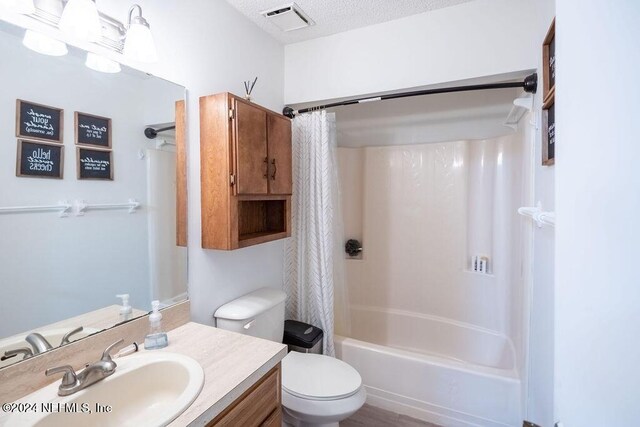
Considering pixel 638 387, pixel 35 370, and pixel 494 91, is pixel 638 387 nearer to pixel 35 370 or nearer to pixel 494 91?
pixel 35 370

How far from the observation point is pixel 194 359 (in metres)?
1.03

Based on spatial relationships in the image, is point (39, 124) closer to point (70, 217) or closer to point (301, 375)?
point (70, 217)

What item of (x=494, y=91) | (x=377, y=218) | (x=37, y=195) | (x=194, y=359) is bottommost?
(x=194, y=359)

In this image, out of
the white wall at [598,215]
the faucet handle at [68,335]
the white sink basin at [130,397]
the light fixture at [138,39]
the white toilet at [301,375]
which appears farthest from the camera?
the white toilet at [301,375]

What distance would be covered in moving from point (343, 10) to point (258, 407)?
1.99 meters

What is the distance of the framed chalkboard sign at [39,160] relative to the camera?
876 millimetres

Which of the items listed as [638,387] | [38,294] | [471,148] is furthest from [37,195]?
[471,148]

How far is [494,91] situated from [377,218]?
1.40m

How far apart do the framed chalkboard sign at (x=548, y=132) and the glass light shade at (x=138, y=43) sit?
5.25 feet

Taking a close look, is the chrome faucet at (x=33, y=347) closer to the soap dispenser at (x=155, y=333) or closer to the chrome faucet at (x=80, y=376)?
the chrome faucet at (x=80, y=376)

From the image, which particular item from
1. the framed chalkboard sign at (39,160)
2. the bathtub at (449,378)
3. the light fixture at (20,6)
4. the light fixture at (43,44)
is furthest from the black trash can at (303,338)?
the light fixture at (20,6)

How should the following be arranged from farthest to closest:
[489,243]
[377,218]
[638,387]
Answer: [377,218] < [489,243] < [638,387]

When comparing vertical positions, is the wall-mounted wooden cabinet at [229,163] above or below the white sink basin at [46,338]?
above

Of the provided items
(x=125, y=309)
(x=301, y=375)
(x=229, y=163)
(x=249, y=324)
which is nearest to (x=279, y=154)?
(x=229, y=163)
